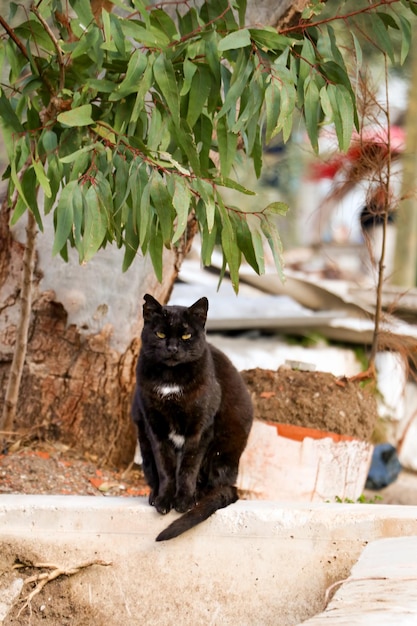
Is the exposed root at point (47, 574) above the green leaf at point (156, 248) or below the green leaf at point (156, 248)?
below

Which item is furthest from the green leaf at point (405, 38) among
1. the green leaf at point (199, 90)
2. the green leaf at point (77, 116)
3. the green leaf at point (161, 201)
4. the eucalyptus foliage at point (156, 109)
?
the green leaf at point (77, 116)

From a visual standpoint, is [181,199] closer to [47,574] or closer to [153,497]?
[153,497]

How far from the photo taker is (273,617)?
105 inches

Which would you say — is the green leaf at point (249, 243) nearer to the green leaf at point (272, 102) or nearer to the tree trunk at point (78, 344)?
the green leaf at point (272, 102)

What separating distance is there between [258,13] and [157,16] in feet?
3.70

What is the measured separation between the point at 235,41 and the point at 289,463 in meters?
1.96

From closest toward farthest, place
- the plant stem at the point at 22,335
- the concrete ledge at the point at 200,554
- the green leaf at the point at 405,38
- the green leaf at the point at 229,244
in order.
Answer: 1. the concrete ledge at the point at 200,554
2. the green leaf at the point at 229,244
3. the green leaf at the point at 405,38
4. the plant stem at the point at 22,335

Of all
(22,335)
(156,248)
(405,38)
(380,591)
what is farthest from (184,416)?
(405,38)

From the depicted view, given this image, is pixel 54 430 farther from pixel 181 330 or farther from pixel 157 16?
pixel 157 16

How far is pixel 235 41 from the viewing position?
2.51 m

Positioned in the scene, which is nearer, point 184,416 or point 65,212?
point 65,212

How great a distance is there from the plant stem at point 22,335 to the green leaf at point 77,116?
77 centimetres

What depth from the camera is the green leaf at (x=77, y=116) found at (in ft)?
8.73

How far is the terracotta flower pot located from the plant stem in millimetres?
1088
